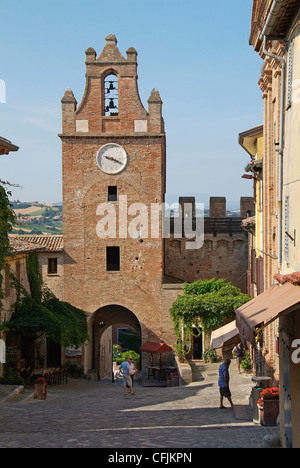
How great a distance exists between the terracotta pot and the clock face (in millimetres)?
19127

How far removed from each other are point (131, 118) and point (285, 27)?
20173mm

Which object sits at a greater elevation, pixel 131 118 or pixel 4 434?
pixel 131 118

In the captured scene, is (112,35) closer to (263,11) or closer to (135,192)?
(135,192)

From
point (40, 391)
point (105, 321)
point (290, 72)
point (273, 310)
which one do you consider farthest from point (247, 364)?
point (273, 310)

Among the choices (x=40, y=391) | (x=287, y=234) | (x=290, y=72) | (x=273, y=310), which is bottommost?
(x=40, y=391)

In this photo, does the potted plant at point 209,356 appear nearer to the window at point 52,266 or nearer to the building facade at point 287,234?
the window at point 52,266

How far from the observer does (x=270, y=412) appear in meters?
12.3

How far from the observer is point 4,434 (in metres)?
12.5

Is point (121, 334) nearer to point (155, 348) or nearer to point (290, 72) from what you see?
point (155, 348)

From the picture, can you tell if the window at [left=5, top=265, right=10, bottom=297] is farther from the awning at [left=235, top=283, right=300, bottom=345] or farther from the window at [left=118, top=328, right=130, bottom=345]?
the window at [left=118, top=328, right=130, bottom=345]

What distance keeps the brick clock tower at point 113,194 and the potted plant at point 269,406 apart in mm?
17623

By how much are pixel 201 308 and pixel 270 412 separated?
15.7m

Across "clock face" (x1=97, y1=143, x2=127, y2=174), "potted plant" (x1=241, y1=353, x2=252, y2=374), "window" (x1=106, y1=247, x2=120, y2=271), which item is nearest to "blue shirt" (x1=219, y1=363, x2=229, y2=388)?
"potted plant" (x1=241, y1=353, x2=252, y2=374)
